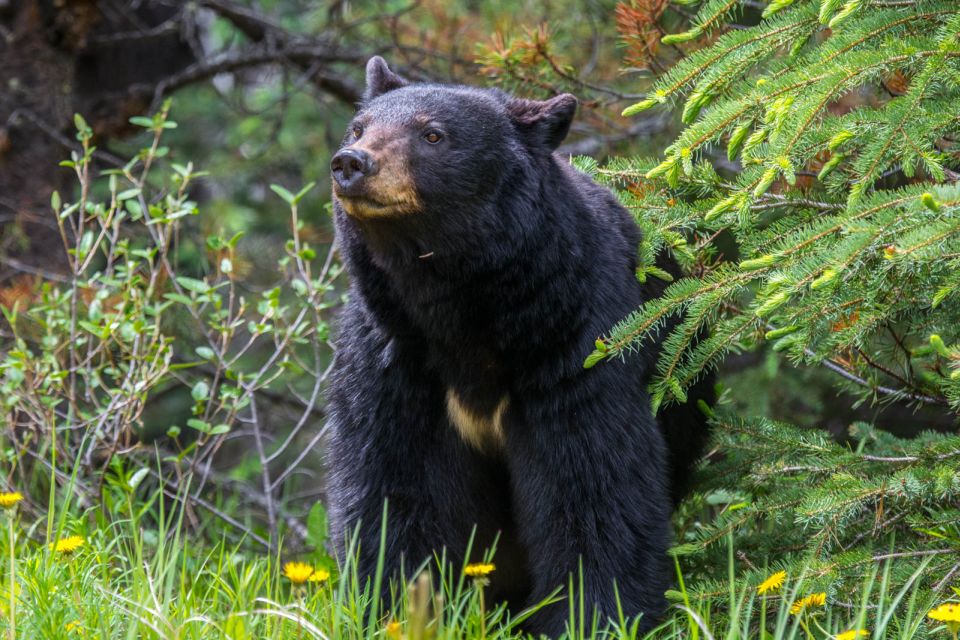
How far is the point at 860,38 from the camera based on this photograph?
118 inches

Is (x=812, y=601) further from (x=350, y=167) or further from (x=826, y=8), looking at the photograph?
(x=350, y=167)

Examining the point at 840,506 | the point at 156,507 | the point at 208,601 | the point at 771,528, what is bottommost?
the point at 156,507

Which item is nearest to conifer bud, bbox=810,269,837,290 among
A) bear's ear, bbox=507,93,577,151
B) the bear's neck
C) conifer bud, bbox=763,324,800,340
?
conifer bud, bbox=763,324,800,340

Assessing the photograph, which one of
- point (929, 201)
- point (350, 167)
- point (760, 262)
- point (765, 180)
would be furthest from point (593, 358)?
point (929, 201)

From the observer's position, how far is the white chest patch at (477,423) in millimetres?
3600

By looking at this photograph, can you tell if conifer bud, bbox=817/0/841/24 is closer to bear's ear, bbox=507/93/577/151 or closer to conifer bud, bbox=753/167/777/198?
conifer bud, bbox=753/167/777/198

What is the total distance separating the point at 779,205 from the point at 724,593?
123 cm

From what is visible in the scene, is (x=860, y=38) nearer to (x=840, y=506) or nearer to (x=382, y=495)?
(x=840, y=506)

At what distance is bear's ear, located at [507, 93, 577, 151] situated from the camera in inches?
143

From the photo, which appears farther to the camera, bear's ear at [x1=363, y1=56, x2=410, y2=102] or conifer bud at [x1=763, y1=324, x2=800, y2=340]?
bear's ear at [x1=363, y1=56, x2=410, y2=102]

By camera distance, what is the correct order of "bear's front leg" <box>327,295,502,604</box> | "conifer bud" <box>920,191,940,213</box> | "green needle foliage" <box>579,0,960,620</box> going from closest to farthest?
"conifer bud" <box>920,191,940,213</box>
"green needle foliage" <box>579,0,960,620</box>
"bear's front leg" <box>327,295,502,604</box>

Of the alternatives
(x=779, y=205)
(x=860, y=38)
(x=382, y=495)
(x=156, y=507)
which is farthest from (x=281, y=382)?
(x=860, y=38)

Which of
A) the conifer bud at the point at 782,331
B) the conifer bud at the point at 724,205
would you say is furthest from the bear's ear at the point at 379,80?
the conifer bud at the point at 782,331

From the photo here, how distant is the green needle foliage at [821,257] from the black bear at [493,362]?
0.65 feet
